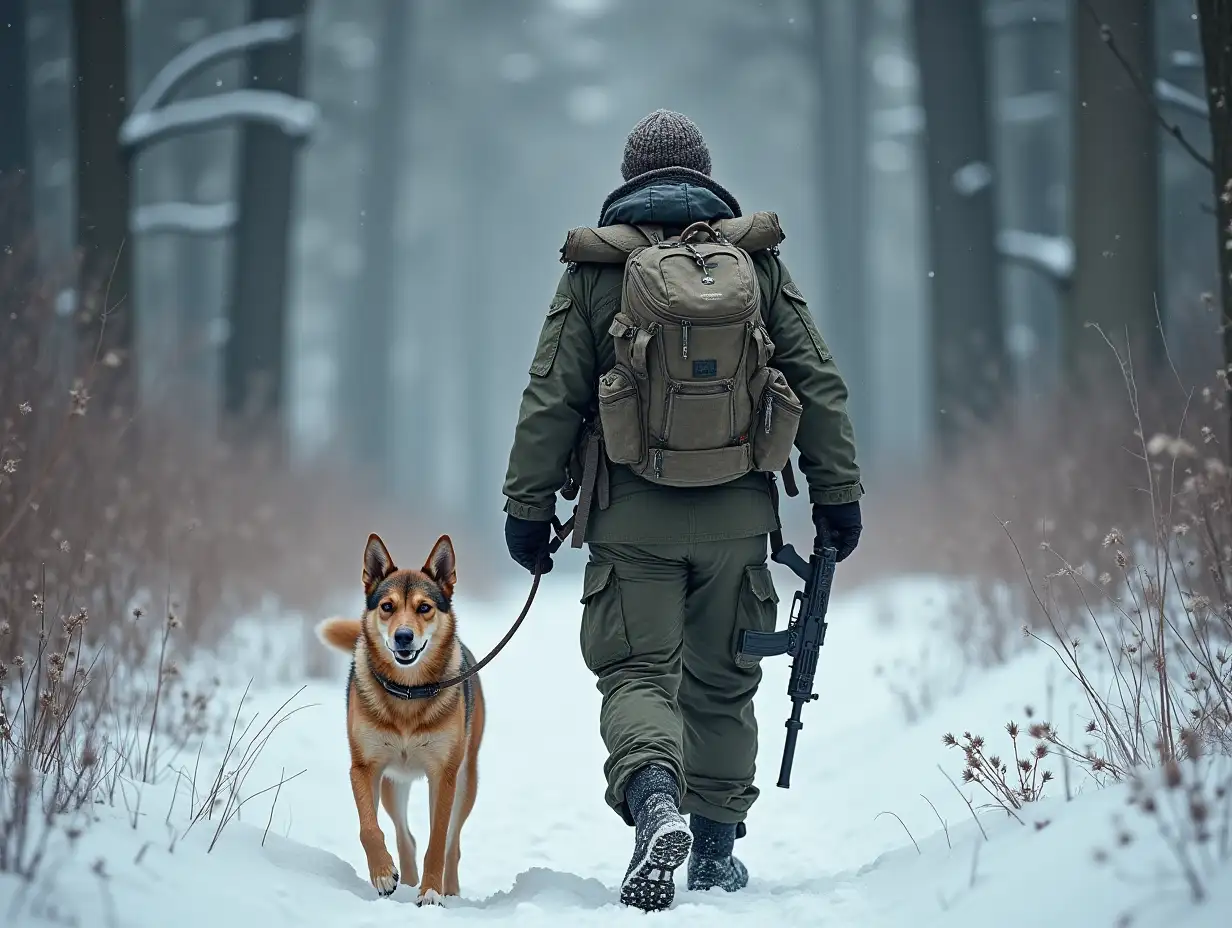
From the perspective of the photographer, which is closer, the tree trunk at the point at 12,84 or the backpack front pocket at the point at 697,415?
the backpack front pocket at the point at 697,415

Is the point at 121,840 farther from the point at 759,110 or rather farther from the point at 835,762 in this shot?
the point at 759,110

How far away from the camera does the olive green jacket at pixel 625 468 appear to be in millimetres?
3643

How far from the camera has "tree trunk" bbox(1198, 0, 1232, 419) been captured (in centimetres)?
445

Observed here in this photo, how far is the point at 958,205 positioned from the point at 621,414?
26.9 feet

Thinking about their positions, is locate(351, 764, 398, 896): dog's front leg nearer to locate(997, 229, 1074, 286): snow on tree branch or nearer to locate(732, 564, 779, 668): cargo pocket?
locate(732, 564, 779, 668): cargo pocket

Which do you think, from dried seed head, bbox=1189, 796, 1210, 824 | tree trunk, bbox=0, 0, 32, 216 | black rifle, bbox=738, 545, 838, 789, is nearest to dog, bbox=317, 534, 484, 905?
black rifle, bbox=738, 545, 838, 789

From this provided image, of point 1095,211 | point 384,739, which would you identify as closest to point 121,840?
point 384,739

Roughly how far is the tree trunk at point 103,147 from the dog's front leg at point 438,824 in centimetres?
484

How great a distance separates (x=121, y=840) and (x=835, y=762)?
392cm

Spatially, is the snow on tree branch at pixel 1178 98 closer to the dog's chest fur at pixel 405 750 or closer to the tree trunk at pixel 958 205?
the tree trunk at pixel 958 205

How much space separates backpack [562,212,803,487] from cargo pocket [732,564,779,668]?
33cm

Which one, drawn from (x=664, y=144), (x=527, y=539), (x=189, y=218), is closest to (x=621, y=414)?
(x=527, y=539)

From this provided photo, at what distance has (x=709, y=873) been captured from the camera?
12.3ft

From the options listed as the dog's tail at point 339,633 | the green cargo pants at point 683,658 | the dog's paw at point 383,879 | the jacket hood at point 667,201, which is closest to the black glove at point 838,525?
the green cargo pants at point 683,658
